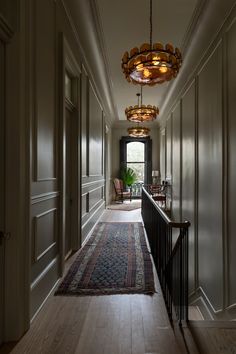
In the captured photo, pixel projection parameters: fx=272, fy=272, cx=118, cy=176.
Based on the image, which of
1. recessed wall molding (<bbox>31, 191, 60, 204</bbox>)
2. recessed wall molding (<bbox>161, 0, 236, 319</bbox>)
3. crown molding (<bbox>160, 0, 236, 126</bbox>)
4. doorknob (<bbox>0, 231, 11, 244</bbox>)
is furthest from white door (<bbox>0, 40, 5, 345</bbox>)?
crown molding (<bbox>160, 0, 236, 126</bbox>)

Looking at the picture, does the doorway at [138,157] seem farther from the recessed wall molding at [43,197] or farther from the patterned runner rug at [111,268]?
the recessed wall molding at [43,197]

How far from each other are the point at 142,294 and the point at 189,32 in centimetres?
394

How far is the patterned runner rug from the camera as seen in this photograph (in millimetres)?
2939

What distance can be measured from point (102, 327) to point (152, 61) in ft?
10.0

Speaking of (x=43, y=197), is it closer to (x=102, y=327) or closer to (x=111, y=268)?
(x=102, y=327)

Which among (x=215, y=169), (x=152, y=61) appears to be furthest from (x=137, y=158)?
(x=152, y=61)

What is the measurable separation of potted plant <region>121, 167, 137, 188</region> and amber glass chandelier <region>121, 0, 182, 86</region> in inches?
313

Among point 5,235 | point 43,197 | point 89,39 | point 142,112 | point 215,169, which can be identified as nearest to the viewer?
point 5,235

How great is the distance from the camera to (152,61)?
3.50m

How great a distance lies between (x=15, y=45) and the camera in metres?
2.03

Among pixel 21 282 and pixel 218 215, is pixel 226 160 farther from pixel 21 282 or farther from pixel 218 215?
pixel 21 282

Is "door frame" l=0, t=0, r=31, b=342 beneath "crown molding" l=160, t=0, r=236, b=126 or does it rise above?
beneath

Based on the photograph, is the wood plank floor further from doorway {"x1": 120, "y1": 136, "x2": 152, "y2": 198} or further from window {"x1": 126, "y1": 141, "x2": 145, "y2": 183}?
window {"x1": 126, "y1": 141, "x2": 145, "y2": 183}

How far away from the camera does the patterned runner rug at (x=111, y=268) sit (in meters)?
2.94
